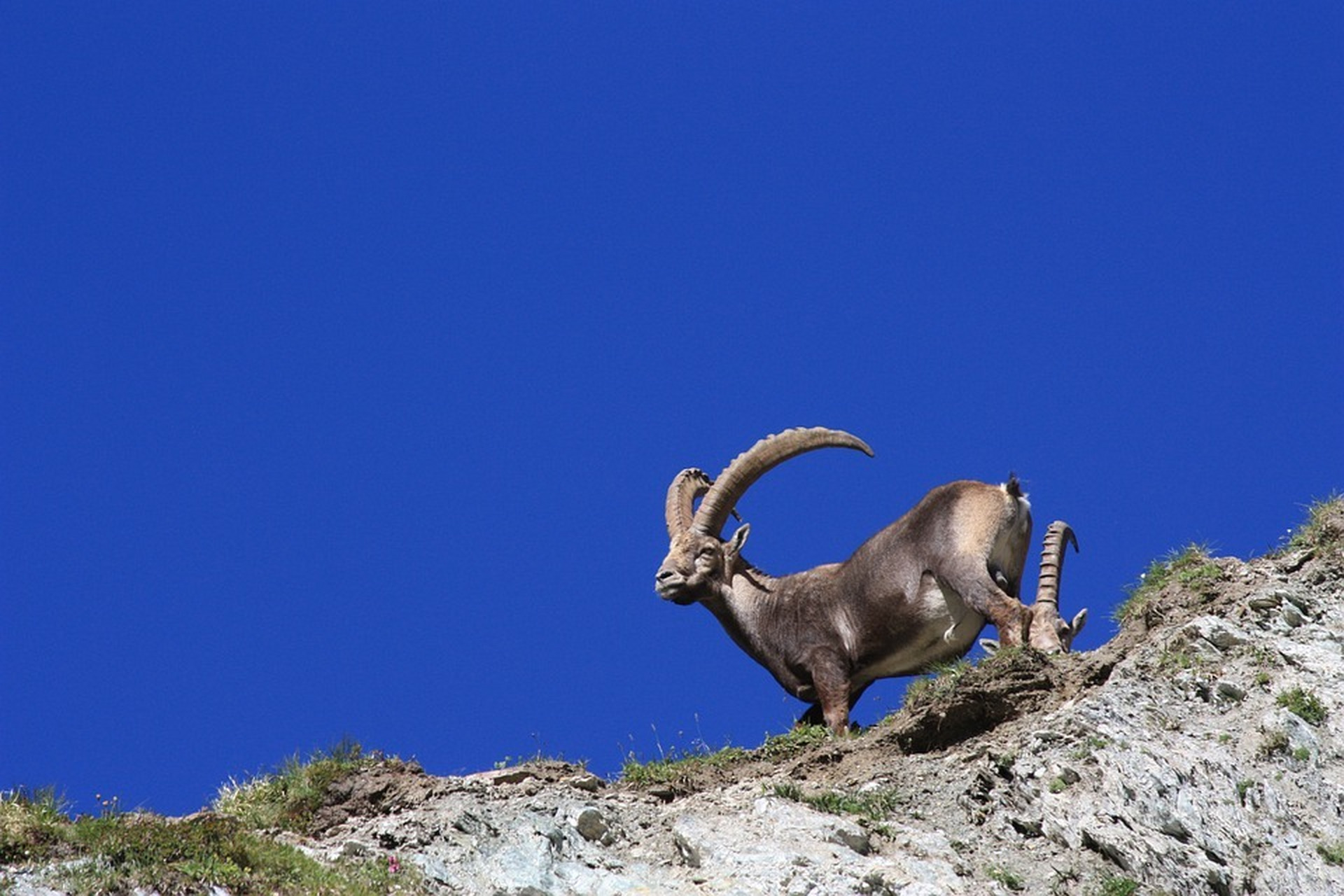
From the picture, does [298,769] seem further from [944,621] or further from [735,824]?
[944,621]

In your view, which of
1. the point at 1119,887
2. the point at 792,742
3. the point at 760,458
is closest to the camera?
the point at 1119,887

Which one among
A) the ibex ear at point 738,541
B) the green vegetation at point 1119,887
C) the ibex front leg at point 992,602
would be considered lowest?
the green vegetation at point 1119,887

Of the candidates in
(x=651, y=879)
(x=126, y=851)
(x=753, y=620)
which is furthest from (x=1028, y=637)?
(x=126, y=851)

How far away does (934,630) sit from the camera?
17656 millimetres

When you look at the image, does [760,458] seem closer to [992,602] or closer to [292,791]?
[992,602]

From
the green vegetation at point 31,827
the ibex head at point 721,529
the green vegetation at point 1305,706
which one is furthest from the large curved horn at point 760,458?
the green vegetation at point 31,827

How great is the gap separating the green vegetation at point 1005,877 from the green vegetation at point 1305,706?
302 centimetres

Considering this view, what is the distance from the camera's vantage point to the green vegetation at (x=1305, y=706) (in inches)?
558

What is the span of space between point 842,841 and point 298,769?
4.16 m

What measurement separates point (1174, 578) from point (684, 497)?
6330mm

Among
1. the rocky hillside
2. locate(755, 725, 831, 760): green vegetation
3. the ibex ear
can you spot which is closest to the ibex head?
the ibex ear

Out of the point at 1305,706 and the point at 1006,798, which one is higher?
the point at 1305,706

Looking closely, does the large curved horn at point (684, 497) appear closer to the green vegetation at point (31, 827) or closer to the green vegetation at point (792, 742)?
the green vegetation at point (792, 742)

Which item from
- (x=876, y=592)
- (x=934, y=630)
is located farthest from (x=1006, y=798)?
(x=876, y=592)
